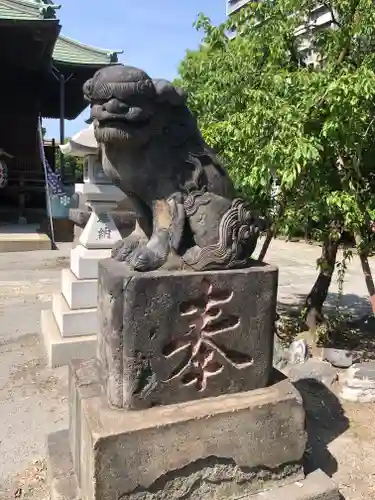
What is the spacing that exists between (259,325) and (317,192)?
1829 mm

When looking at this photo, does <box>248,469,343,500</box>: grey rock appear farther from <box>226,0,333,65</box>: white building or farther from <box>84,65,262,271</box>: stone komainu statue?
<box>226,0,333,65</box>: white building

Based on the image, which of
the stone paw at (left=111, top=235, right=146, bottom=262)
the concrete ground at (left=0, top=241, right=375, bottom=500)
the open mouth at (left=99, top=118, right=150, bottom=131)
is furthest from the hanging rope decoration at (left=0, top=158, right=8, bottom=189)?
the open mouth at (left=99, top=118, right=150, bottom=131)

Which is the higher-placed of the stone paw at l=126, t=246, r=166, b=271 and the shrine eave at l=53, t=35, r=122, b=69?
the shrine eave at l=53, t=35, r=122, b=69

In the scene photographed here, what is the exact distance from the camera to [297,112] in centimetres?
313

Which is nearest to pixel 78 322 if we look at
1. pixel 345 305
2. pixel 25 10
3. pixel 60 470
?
pixel 60 470

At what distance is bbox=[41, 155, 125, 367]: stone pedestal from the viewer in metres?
4.18

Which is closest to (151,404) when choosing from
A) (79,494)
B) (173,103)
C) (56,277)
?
(79,494)

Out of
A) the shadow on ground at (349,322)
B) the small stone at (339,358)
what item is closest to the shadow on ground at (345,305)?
the shadow on ground at (349,322)

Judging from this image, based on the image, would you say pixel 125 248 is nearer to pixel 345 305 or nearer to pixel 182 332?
pixel 182 332

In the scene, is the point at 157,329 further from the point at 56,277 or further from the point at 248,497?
the point at 56,277

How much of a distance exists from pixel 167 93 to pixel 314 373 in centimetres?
271

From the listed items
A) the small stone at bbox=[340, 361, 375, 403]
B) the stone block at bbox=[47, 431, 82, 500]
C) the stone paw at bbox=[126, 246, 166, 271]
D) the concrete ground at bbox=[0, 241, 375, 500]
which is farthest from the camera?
the small stone at bbox=[340, 361, 375, 403]

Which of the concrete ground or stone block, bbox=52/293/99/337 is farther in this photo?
stone block, bbox=52/293/99/337

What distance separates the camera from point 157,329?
212 centimetres
